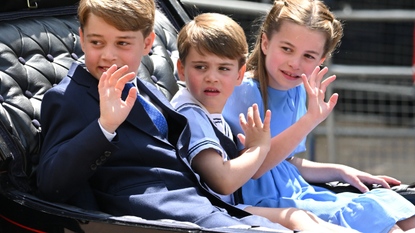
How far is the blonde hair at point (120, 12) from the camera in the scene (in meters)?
1.25

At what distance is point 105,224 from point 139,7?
0.58 m

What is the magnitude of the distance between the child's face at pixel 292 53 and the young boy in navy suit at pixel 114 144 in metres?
0.44

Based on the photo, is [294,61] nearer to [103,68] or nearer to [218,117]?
[218,117]

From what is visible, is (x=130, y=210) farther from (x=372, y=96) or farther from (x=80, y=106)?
(x=372, y=96)

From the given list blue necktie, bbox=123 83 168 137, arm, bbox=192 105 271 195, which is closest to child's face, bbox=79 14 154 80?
blue necktie, bbox=123 83 168 137

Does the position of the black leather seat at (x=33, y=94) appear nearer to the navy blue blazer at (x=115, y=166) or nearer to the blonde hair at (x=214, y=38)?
the navy blue blazer at (x=115, y=166)

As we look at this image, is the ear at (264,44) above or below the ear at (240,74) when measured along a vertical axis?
above

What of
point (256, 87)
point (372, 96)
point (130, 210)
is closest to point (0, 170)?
point (130, 210)

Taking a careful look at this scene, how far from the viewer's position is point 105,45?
127 cm

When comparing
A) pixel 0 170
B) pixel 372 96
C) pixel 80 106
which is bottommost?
pixel 372 96

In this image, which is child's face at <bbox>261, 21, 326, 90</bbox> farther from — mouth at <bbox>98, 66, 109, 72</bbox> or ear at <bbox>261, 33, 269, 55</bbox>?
mouth at <bbox>98, 66, 109, 72</bbox>

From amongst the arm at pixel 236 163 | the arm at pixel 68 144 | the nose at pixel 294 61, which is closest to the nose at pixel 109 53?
the arm at pixel 68 144

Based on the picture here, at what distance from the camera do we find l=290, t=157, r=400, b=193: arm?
5.63 ft

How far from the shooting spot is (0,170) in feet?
3.97
